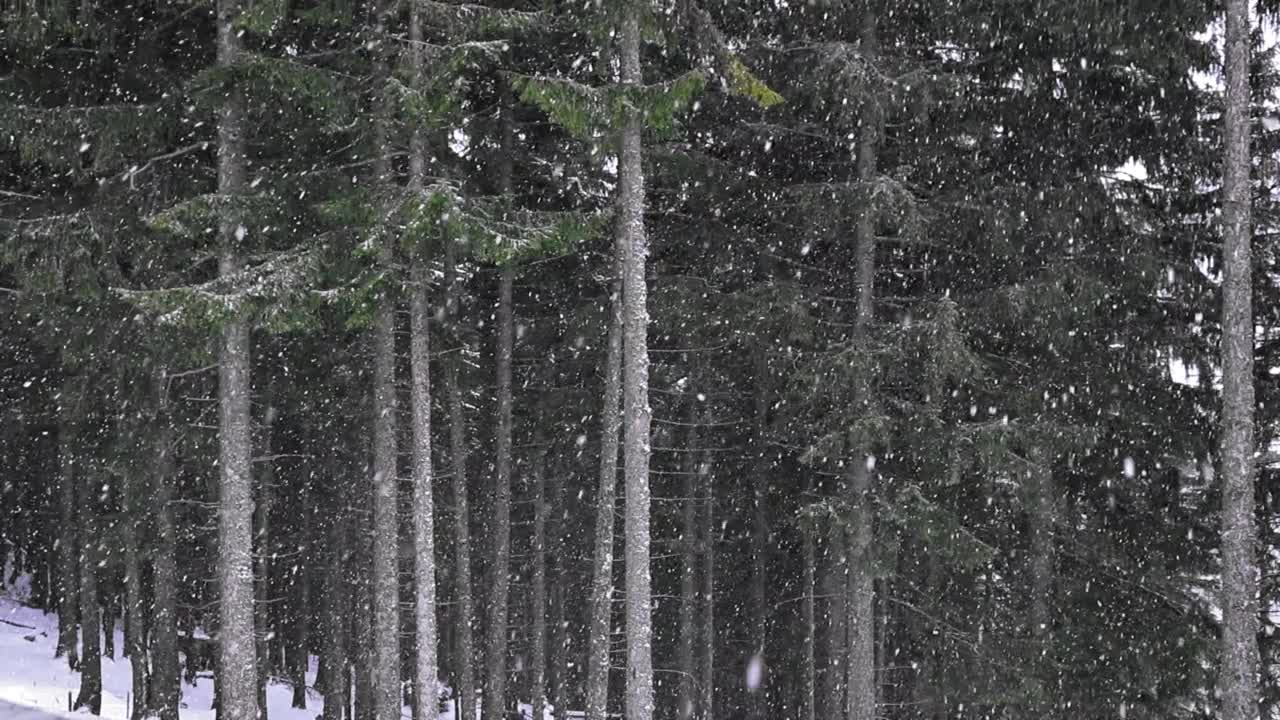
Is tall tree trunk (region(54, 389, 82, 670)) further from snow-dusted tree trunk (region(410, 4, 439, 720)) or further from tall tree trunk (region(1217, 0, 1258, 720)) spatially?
tall tree trunk (region(1217, 0, 1258, 720))

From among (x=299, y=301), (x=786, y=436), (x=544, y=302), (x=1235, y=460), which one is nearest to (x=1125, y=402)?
(x=1235, y=460)

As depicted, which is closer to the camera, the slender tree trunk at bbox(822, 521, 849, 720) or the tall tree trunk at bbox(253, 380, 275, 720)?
the slender tree trunk at bbox(822, 521, 849, 720)

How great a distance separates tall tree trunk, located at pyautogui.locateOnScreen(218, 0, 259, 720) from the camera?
40.3ft

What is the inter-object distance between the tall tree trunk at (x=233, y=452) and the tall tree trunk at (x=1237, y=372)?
37.8 feet

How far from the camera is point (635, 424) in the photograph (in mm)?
12195

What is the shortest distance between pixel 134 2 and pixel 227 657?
9.04 metres

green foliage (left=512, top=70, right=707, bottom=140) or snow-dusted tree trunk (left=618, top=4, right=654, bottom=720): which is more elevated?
green foliage (left=512, top=70, right=707, bottom=140)

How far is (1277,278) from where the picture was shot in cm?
1511

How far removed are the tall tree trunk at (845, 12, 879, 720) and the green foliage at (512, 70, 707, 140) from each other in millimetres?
3675

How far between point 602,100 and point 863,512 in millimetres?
6770

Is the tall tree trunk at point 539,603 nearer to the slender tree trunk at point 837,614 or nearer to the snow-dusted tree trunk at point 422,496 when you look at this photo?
the slender tree trunk at point 837,614

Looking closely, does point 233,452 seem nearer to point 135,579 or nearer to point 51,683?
point 135,579

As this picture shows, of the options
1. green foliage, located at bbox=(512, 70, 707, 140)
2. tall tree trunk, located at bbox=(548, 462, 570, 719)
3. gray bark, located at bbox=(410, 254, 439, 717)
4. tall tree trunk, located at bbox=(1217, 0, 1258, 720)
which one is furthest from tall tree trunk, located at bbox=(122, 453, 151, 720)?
tall tree trunk, located at bbox=(1217, 0, 1258, 720)

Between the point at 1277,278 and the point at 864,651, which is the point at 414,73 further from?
the point at 1277,278
